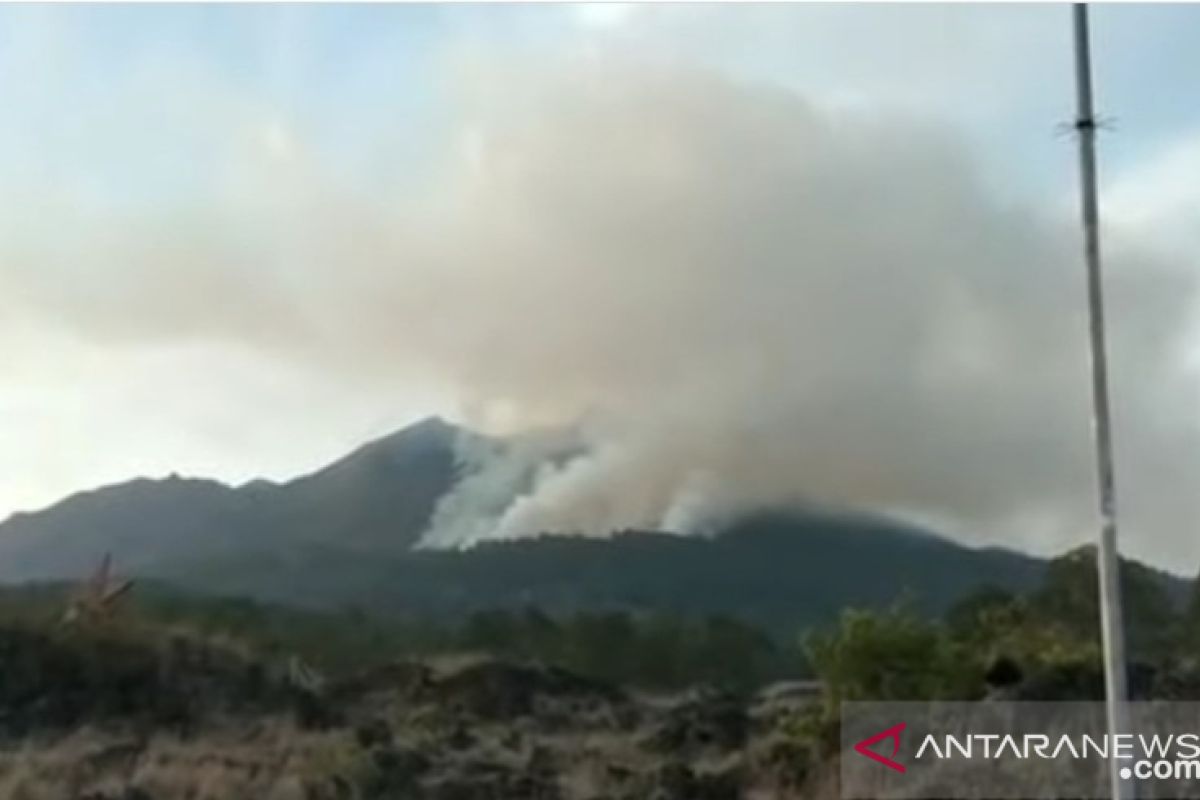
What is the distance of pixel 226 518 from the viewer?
2419 cm

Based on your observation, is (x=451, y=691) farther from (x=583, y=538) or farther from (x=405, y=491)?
(x=405, y=491)

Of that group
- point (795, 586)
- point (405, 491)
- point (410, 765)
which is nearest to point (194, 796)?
point (410, 765)

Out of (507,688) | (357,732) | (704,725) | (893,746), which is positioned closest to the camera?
(893,746)

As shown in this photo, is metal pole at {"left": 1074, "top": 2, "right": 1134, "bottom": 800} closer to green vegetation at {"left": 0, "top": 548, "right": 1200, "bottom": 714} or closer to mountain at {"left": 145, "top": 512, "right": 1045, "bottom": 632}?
green vegetation at {"left": 0, "top": 548, "right": 1200, "bottom": 714}

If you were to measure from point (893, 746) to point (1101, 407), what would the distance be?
358cm

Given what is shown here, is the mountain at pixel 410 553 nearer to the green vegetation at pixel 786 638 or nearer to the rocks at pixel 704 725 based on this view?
the green vegetation at pixel 786 638

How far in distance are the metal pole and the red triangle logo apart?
2.66 meters

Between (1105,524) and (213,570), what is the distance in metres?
17.6

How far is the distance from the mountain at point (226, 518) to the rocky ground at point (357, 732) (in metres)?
3.08

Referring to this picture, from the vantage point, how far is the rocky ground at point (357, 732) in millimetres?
14281

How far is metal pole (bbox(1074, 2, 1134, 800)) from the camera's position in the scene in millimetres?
7230
